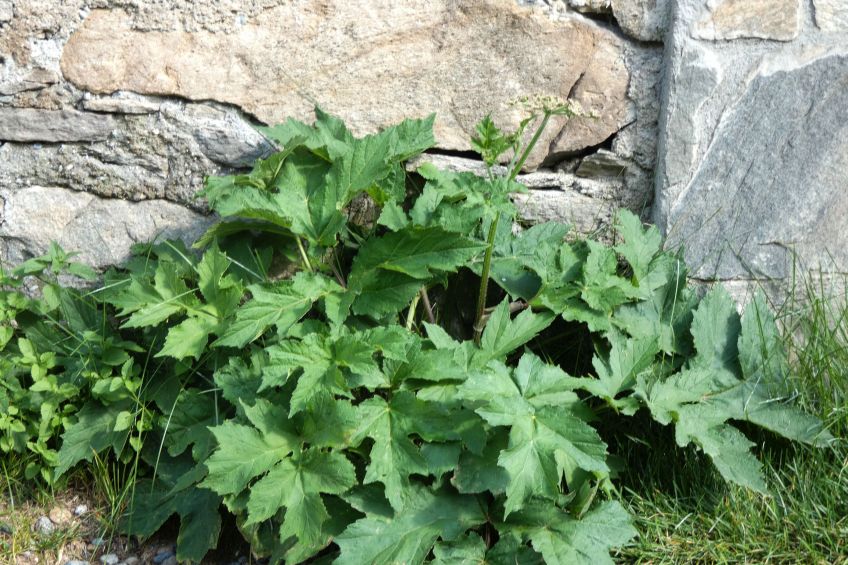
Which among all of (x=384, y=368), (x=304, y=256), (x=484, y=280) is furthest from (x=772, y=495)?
(x=304, y=256)

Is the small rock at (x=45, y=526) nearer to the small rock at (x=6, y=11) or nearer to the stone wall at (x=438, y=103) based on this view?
the stone wall at (x=438, y=103)

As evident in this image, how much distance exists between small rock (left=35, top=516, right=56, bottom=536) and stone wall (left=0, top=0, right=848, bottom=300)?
83 cm

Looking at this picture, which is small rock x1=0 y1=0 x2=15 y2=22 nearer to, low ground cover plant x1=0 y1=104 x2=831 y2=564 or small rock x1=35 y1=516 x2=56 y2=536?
low ground cover plant x1=0 y1=104 x2=831 y2=564

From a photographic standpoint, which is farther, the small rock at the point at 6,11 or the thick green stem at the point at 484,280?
the small rock at the point at 6,11

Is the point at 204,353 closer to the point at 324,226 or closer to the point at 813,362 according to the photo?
the point at 324,226

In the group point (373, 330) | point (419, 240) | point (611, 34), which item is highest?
point (611, 34)

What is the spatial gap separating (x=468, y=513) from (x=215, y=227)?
1.08m

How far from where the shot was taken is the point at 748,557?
1.97 metres

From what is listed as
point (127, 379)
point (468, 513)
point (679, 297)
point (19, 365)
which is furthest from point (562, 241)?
point (19, 365)

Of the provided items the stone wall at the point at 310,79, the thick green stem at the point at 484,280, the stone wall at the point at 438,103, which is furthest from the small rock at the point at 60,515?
the thick green stem at the point at 484,280

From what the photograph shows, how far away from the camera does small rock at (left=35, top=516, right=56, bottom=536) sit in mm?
2299

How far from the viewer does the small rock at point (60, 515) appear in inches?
92.4

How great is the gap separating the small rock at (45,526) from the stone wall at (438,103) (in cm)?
83

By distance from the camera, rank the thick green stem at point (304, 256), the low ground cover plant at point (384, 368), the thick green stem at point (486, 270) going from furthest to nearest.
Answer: the thick green stem at point (304, 256), the thick green stem at point (486, 270), the low ground cover plant at point (384, 368)
